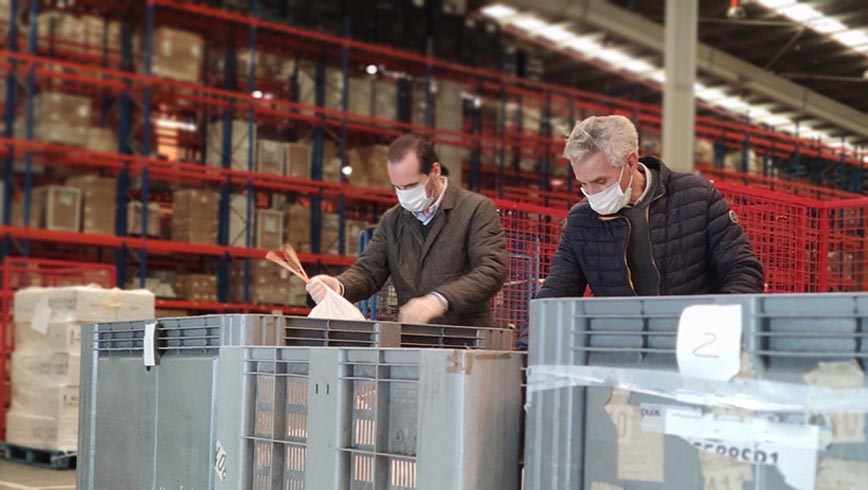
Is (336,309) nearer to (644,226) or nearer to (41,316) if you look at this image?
(644,226)

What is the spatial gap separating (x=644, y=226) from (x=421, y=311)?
76cm

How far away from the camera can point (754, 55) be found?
1223 centimetres

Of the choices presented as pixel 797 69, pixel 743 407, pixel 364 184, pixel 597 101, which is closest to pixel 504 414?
pixel 743 407

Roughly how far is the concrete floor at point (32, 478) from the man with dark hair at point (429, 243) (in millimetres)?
4787

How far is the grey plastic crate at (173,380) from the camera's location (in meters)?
3.19

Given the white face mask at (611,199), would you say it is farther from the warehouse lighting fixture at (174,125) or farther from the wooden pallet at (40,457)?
the warehouse lighting fixture at (174,125)

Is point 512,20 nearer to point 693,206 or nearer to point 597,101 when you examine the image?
point 597,101

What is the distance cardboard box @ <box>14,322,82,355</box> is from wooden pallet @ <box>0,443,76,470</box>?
0.85m

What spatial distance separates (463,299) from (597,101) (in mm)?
16668

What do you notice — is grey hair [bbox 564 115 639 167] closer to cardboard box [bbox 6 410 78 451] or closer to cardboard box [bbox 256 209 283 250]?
cardboard box [bbox 6 410 78 451]

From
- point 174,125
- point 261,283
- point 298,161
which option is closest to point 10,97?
point 174,125

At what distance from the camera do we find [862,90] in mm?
7945

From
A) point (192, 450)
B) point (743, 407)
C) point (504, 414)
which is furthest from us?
point (192, 450)

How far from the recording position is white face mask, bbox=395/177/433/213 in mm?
4293
